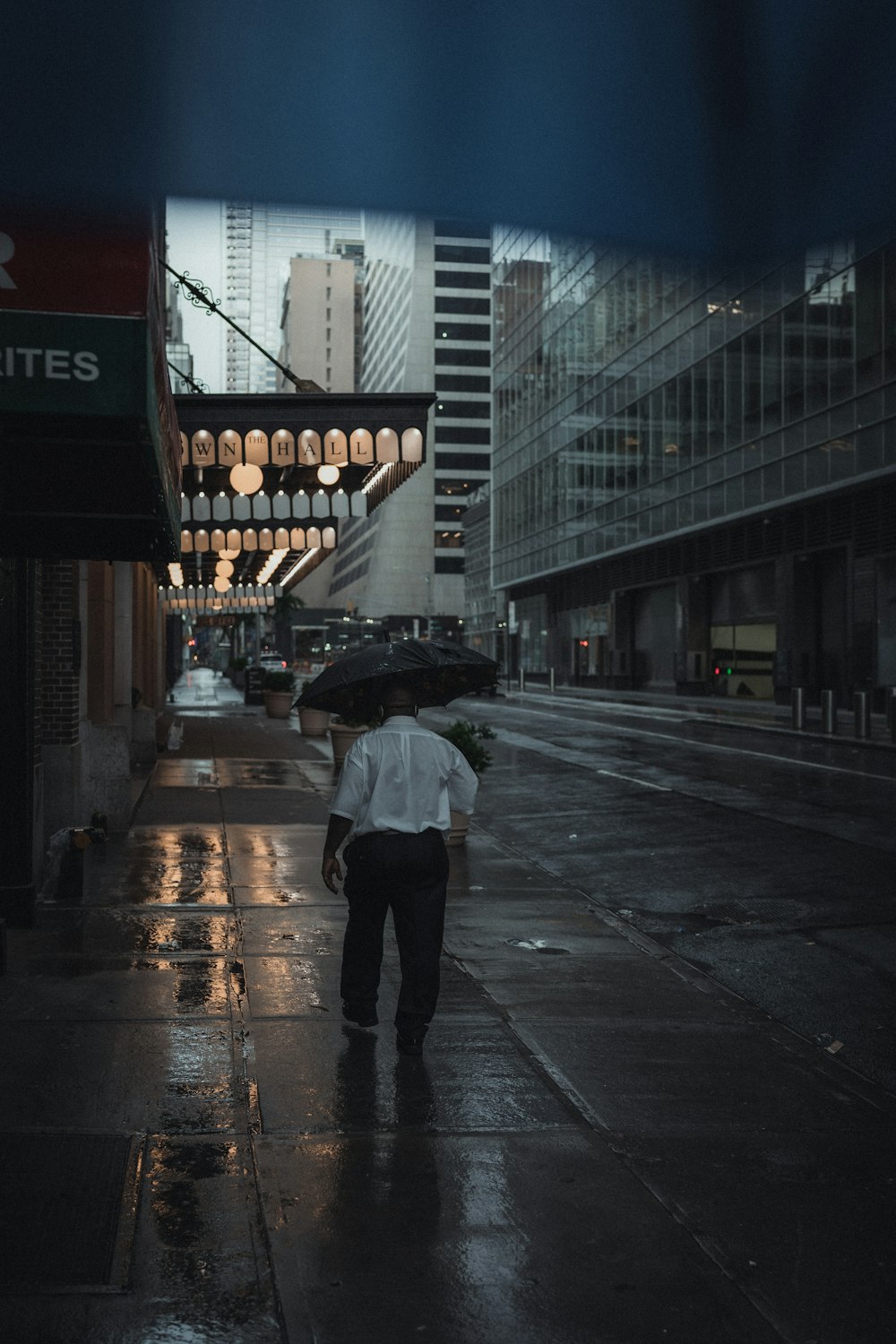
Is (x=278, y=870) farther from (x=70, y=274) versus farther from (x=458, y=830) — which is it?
(x=70, y=274)

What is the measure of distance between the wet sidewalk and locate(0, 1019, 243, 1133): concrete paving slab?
18 millimetres

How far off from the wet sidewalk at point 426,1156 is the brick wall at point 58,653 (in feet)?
11.0

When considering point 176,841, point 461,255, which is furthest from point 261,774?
point 461,255

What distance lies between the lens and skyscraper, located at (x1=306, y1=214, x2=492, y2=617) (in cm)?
13112

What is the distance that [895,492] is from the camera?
37031 mm

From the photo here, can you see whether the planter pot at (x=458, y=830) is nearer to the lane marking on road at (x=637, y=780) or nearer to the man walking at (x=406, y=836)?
the lane marking on road at (x=637, y=780)

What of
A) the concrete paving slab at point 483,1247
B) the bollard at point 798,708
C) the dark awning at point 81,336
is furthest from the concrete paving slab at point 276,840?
the bollard at point 798,708

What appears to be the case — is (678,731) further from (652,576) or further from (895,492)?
(652,576)

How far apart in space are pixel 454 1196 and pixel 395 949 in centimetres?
417

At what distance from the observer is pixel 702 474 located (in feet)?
159

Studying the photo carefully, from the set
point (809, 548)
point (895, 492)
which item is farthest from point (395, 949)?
point (809, 548)

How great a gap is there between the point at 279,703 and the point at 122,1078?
32.7 metres

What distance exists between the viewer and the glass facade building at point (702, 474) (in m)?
37.9

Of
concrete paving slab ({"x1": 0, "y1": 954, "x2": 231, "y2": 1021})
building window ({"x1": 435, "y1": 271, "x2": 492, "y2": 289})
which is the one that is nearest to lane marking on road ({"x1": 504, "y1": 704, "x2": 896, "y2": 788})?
concrete paving slab ({"x1": 0, "y1": 954, "x2": 231, "y2": 1021})
